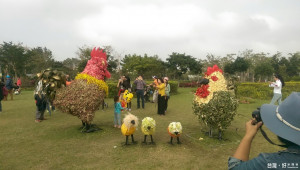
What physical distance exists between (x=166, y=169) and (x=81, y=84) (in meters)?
3.30

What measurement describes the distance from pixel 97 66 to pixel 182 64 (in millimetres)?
25624

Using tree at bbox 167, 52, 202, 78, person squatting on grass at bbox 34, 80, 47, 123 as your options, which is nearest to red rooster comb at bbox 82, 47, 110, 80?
person squatting on grass at bbox 34, 80, 47, 123

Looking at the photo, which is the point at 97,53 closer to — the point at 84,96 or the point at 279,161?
the point at 84,96

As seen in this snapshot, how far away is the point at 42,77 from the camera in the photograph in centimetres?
536

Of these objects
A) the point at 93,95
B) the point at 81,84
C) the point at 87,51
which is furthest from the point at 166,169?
the point at 87,51

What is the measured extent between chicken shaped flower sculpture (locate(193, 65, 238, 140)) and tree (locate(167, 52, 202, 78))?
84.3 feet

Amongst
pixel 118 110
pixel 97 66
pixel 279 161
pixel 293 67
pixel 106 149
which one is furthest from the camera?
pixel 293 67

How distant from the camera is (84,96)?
213 inches

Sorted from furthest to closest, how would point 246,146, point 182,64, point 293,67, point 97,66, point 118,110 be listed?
1. point 293,67
2. point 182,64
3. point 118,110
4. point 97,66
5. point 246,146

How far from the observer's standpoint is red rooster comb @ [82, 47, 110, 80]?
6141mm

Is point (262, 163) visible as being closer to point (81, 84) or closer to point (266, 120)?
point (266, 120)

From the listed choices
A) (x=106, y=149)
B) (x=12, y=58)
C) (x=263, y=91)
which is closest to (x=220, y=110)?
(x=106, y=149)

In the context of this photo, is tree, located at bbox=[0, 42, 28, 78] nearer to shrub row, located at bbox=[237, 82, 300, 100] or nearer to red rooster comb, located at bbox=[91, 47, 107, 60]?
red rooster comb, located at bbox=[91, 47, 107, 60]

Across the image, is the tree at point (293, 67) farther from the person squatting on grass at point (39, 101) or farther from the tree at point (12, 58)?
the tree at point (12, 58)
